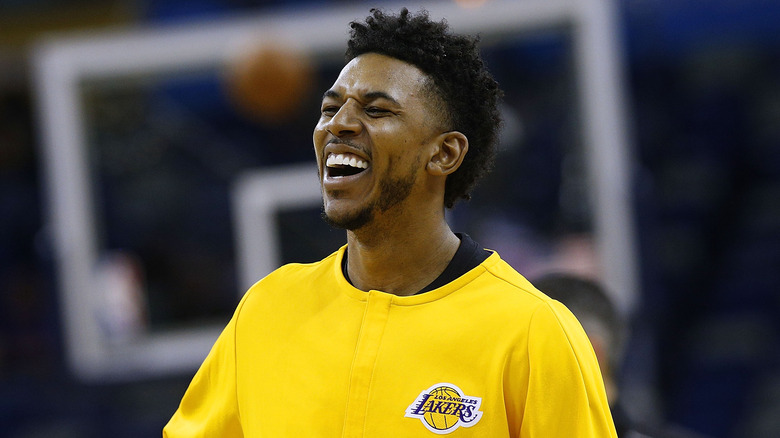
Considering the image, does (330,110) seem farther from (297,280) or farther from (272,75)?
(272,75)

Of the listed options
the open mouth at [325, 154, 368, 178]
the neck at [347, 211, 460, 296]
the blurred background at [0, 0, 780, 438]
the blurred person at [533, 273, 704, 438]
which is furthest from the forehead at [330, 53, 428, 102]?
the blurred background at [0, 0, 780, 438]

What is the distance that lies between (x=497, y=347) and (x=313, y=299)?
0.38 meters

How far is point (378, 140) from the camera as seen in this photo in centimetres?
185

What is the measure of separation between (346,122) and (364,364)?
427 millimetres

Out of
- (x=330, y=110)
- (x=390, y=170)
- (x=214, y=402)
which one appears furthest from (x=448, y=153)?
(x=214, y=402)

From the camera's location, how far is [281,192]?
5926 mm

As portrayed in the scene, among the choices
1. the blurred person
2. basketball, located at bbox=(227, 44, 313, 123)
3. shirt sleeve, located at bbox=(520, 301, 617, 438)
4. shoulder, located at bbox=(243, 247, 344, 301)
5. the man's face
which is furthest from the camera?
basketball, located at bbox=(227, 44, 313, 123)

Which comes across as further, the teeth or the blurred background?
the blurred background

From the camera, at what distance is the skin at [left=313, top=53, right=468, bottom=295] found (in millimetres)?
1863

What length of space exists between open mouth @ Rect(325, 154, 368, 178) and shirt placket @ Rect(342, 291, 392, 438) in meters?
0.24

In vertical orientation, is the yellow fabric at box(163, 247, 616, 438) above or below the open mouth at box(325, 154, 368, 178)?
below

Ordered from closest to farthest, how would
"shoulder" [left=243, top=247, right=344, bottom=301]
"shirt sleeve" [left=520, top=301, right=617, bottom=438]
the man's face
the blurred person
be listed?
1. "shirt sleeve" [left=520, top=301, right=617, bottom=438]
2. the man's face
3. "shoulder" [left=243, top=247, right=344, bottom=301]
4. the blurred person

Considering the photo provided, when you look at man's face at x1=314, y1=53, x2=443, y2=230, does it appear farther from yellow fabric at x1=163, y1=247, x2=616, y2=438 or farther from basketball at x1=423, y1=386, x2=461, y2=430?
basketball at x1=423, y1=386, x2=461, y2=430

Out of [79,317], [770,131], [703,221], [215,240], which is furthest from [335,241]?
[770,131]
